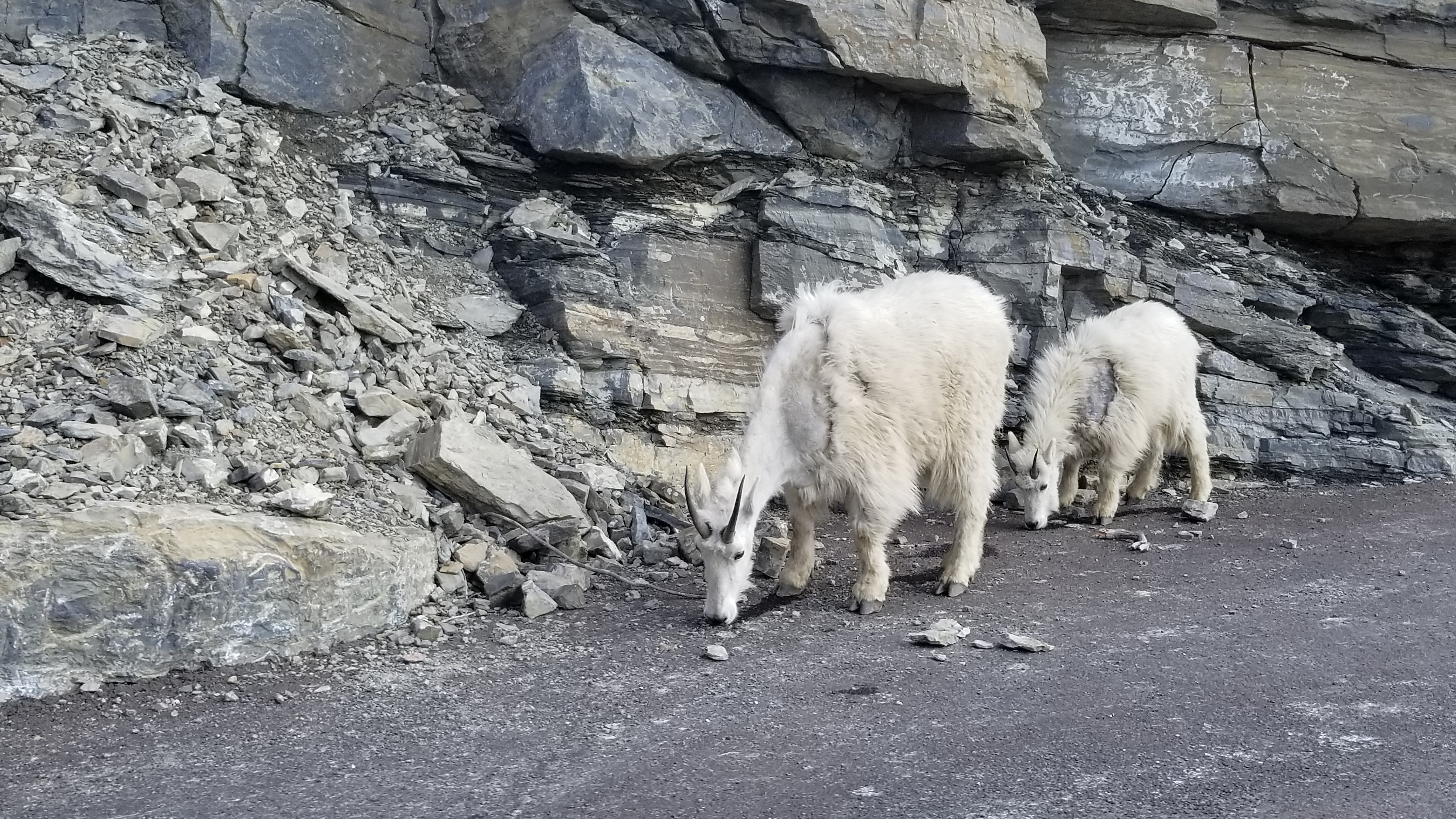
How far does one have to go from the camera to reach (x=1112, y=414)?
34.1 ft

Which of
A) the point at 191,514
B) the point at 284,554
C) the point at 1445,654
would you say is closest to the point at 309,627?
the point at 284,554

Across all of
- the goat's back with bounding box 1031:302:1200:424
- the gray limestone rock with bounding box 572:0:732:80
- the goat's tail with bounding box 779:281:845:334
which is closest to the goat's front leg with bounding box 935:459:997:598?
the goat's tail with bounding box 779:281:845:334

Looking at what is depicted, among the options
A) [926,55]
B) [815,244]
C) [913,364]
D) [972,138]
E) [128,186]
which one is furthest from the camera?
[972,138]

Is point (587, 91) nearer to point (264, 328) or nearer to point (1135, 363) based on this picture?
point (264, 328)

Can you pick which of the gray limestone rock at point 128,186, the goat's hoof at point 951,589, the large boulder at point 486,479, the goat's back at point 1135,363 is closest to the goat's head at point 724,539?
the large boulder at point 486,479

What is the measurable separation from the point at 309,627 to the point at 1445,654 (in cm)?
622

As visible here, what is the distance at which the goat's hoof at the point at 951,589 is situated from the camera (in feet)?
24.6

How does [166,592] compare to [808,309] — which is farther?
[808,309]

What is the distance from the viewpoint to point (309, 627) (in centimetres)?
594

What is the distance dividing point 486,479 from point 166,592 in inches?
95.5

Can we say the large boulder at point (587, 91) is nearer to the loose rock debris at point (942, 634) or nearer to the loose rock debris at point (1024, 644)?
the loose rock debris at point (942, 634)

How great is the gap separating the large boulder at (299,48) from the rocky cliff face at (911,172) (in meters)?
0.03

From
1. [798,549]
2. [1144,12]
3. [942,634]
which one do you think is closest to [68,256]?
[798,549]

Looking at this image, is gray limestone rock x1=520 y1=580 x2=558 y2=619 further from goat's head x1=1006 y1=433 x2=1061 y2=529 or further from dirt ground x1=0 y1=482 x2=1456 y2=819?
goat's head x1=1006 y1=433 x2=1061 y2=529
